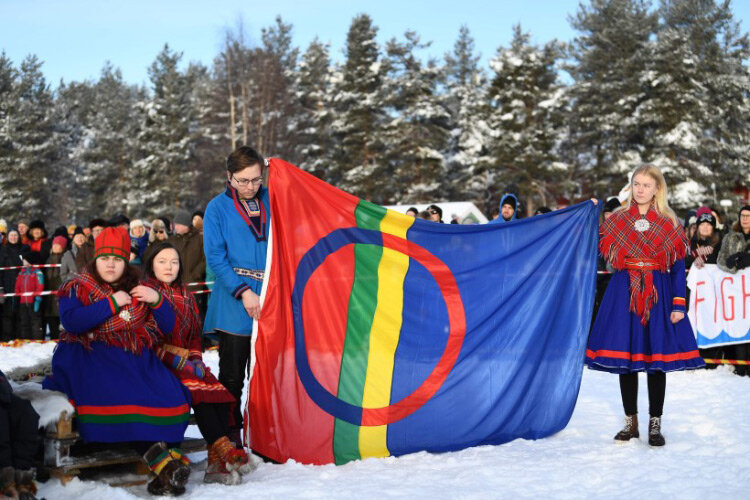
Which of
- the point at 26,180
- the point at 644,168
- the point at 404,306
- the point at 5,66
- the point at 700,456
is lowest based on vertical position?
the point at 700,456

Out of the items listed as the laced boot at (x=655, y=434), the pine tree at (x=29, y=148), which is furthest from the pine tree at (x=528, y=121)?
the laced boot at (x=655, y=434)

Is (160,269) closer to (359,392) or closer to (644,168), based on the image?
(359,392)

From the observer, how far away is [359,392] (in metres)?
5.29

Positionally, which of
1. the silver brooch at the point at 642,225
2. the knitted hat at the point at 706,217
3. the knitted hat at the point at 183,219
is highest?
the knitted hat at the point at 183,219

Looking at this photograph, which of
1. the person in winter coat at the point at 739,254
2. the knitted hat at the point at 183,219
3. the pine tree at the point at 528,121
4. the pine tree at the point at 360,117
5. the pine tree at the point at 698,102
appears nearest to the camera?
the person in winter coat at the point at 739,254

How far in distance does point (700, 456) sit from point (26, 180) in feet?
154

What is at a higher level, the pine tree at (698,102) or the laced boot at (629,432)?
the pine tree at (698,102)

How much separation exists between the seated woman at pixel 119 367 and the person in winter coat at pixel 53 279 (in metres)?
9.56

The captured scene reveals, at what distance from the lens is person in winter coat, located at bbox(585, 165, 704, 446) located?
548cm

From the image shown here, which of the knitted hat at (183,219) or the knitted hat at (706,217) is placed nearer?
the knitted hat at (706,217)

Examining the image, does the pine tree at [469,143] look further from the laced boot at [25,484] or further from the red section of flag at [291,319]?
the laced boot at [25,484]

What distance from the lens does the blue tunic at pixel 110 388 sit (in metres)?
4.34

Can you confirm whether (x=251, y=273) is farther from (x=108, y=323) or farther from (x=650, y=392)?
(x=650, y=392)

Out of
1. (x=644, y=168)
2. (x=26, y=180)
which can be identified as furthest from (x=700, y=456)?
(x=26, y=180)
